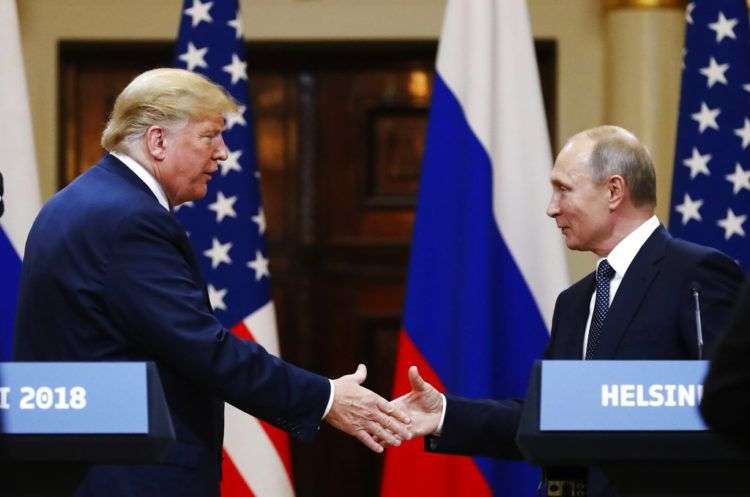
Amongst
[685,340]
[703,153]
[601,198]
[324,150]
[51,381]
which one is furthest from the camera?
[324,150]

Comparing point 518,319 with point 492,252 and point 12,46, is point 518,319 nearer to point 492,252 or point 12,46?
point 492,252

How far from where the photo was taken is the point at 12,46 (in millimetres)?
4668

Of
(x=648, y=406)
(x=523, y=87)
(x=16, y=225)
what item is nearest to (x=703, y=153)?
(x=523, y=87)

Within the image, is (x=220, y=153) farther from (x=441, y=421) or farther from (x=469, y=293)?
(x=469, y=293)

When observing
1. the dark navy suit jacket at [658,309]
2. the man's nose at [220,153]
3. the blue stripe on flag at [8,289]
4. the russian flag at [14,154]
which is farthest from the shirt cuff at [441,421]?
the russian flag at [14,154]

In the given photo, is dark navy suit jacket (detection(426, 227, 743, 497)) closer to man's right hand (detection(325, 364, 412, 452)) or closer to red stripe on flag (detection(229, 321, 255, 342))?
man's right hand (detection(325, 364, 412, 452))

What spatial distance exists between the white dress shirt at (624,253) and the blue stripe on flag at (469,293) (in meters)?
1.12

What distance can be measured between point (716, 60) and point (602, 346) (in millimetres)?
1945

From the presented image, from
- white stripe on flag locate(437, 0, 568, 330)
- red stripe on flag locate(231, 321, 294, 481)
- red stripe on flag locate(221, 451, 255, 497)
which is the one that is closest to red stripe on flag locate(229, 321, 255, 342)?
red stripe on flag locate(231, 321, 294, 481)

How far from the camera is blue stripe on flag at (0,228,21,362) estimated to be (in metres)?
4.43

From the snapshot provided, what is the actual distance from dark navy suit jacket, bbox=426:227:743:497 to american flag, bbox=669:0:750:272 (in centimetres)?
148

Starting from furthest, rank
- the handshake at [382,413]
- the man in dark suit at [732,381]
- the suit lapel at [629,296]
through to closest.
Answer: the handshake at [382,413], the suit lapel at [629,296], the man in dark suit at [732,381]

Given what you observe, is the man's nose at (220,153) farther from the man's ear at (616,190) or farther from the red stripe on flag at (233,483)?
the red stripe on flag at (233,483)

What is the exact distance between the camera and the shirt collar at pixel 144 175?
10.7ft
